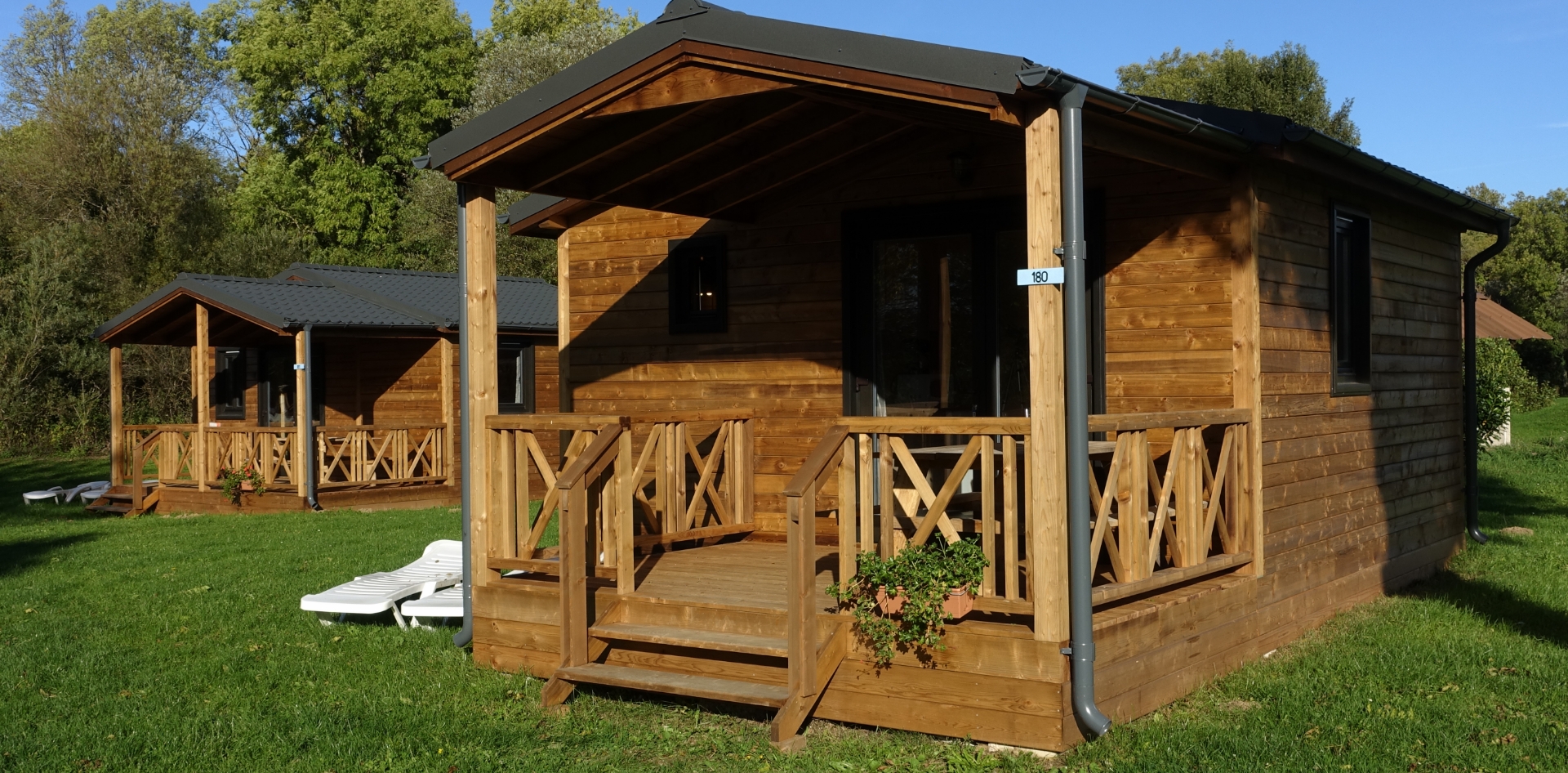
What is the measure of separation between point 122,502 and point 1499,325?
23645 millimetres

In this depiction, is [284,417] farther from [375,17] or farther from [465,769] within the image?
[375,17]

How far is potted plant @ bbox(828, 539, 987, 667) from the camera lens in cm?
558

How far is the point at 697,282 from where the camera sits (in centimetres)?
941

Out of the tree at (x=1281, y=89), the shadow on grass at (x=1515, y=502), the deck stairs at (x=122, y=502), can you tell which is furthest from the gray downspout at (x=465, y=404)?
the tree at (x=1281, y=89)

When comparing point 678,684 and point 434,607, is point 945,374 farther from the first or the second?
point 434,607

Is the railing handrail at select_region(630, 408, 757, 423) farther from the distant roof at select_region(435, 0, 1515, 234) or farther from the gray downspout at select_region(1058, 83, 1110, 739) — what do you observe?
the gray downspout at select_region(1058, 83, 1110, 739)

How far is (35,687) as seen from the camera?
6.87 metres

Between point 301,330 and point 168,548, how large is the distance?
13.7 feet

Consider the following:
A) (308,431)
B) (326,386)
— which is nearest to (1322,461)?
(308,431)

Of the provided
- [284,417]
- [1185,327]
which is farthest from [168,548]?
[1185,327]

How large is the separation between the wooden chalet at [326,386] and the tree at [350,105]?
643 inches

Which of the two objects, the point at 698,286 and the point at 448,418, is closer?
the point at 698,286

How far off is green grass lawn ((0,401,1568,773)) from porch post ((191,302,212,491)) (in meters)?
7.54

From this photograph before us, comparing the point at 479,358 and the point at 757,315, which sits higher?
the point at 757,315
